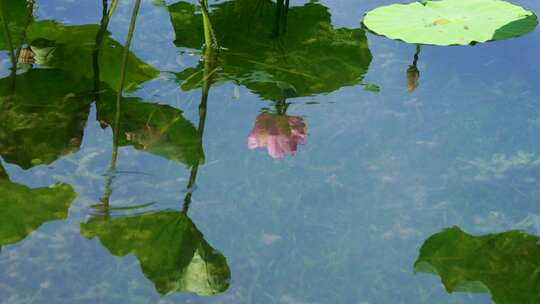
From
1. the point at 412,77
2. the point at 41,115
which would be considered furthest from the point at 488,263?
the point at 41,115

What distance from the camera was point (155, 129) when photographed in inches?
97.0

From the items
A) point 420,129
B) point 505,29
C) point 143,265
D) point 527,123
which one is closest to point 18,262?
point 143,265

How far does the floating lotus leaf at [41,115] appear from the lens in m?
2.39

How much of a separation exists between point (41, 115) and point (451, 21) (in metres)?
1.28

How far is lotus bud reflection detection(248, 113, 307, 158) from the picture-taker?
2412 millimetres

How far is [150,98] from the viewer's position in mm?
2607

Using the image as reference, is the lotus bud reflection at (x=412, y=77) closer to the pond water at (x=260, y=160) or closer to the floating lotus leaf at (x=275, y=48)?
the pond water at (x=260, y=160)

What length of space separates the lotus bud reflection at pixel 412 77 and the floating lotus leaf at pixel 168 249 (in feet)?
2.89

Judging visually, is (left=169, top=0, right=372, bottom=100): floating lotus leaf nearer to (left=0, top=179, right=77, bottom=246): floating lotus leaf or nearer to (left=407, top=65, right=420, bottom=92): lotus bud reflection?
(left=407, top=65, right=420, bottom=92): lotus bud reflection

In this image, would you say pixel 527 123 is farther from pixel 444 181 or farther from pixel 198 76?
pixel 198 76

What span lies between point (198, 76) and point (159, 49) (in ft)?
0.79

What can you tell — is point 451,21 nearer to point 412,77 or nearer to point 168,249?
point 412,77

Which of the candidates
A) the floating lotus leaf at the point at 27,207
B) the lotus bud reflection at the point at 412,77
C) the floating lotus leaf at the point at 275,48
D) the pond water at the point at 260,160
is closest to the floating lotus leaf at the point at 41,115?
the pond water at the point at 260,160

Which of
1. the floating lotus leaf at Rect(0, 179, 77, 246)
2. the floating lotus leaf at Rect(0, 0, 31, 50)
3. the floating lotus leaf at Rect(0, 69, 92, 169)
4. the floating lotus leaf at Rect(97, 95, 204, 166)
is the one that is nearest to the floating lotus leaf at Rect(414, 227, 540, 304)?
the floating lotus leaf at Rect(97, 95, 204, 166)
